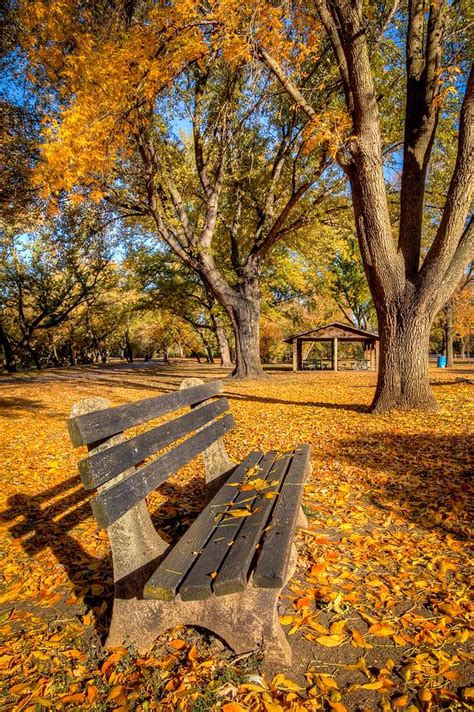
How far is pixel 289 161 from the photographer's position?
1461 centimetres

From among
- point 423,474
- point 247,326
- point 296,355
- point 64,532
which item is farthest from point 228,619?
point 296,355

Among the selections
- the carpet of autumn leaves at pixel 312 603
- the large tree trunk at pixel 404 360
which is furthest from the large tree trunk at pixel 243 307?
the carpet of autumn leaves at pixel 312 603

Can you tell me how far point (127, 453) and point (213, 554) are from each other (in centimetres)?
65

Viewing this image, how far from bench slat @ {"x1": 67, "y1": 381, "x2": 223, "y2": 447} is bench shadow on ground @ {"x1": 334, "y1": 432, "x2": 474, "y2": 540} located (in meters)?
2.19

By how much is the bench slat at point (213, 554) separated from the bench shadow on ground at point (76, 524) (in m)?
0.80

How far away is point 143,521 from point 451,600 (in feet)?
5.83

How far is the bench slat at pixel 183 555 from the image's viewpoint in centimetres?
174

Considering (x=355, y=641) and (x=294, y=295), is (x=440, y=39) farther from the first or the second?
(x=294, y=295)

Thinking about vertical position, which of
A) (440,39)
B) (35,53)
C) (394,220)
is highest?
(35,53)

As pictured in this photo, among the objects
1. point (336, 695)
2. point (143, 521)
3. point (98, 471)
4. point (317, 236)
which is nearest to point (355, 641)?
point (336, 695)

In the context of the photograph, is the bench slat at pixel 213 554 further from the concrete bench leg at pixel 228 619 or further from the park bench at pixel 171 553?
the concrete bench leg at pixel 228 619

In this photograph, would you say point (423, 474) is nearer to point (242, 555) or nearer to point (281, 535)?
point (281, 535)

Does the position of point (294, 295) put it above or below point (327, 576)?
A: above

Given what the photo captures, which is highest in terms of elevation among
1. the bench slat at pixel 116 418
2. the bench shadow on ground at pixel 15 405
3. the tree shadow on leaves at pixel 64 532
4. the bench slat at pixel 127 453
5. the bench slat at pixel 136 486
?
the bench slat at pixel 116 418
